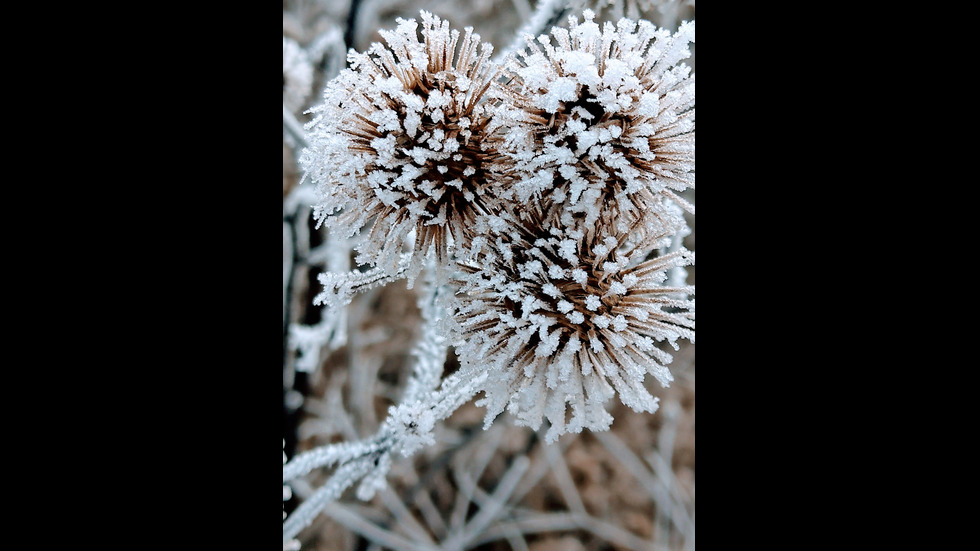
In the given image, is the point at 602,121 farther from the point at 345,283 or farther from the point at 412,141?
the point at 345,283

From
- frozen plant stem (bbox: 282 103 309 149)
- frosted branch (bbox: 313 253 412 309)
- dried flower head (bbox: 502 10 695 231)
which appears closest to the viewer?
dried flower head (bbox: 502 10 695 231)

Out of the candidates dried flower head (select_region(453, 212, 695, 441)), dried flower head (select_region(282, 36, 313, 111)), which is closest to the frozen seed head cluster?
dried flower head (select_region(453, 212, 695, 441))

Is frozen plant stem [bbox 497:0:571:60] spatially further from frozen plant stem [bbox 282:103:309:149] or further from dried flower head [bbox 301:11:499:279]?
frozen plant stem [bbox 282:103:309:149]

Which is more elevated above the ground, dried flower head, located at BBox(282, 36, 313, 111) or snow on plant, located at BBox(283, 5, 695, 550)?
dried flower head, located at BBox(282, 36, 313, 111)

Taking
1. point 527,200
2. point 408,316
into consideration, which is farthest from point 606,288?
point 408,316

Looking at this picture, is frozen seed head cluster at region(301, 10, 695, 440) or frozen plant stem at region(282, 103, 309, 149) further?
frozen plant stem at region(282, 103, 309, 149)
